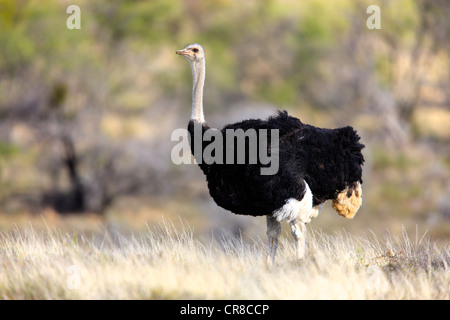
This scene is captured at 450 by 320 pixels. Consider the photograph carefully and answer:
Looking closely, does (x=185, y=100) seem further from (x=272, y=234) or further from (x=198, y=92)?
(x=272, y=234)

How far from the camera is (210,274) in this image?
6.86 meters

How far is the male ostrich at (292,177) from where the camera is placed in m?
7.93

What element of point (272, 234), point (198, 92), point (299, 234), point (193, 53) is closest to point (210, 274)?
point (299, 234)

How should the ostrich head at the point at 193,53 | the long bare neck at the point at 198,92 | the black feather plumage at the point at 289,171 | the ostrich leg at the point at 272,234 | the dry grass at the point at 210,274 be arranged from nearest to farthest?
1. the dry grass at the point at 210,274
2. the black feather plumage at the point at 289,171
3. the ostrich leg at the point at 272,234
4. the long bare neck at the point at 198,92
5. the ostrich head at the point at 193,53

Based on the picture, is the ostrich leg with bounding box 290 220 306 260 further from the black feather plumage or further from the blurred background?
the blurred background

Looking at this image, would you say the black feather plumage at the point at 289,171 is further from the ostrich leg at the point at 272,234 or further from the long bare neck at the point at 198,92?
the ostrich leg at the point at 272,234

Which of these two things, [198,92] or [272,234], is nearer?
[272,234]

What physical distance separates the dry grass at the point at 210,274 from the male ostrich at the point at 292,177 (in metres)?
0.47

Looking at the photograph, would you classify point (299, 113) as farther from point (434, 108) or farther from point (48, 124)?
point (48, 124)

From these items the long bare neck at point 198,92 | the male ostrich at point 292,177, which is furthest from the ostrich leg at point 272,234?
the long bare neck at point 198,92

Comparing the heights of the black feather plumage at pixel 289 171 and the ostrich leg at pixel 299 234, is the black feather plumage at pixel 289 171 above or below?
above

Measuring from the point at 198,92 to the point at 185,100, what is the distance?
26.1m

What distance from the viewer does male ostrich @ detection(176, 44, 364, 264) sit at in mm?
7934
